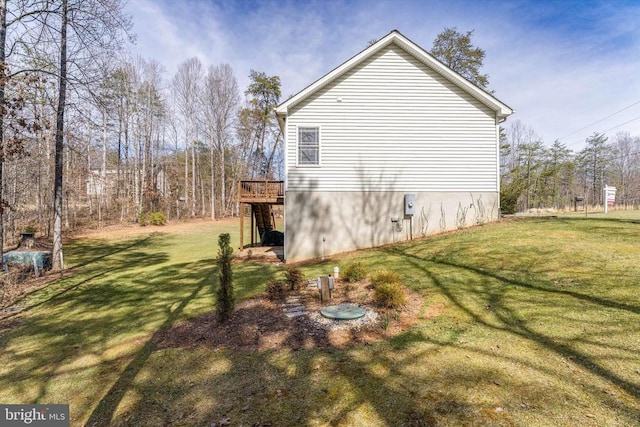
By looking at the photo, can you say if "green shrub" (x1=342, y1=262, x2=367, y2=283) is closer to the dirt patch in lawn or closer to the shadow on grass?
the dirt patch in lawn

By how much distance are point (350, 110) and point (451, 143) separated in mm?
3957

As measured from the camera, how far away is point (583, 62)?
1689 centimetres

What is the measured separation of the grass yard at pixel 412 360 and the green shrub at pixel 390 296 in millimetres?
472

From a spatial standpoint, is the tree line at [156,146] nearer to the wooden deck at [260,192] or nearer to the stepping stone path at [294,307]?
the wooden deck at [260,192]

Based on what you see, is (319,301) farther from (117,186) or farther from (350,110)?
(117,186)

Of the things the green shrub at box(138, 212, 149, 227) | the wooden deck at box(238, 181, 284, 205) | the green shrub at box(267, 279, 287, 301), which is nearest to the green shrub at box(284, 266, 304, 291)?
the green shrub at box(267, 279, 287, 301)

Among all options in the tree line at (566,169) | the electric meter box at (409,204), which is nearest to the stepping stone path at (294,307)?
the electric meter box at (409,204)

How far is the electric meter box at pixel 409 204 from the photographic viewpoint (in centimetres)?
1075

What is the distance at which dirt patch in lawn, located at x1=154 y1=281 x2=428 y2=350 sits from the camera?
439 cm

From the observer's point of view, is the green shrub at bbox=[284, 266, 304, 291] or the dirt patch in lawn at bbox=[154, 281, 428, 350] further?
the green shrub at bbox=[284, 266, 304, 291]

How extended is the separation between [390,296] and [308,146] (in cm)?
689

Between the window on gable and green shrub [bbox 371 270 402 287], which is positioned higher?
the window on gable

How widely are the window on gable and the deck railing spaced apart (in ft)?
7.65

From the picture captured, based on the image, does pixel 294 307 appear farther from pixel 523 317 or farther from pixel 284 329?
pixel 523 317
